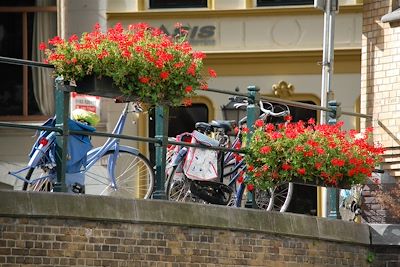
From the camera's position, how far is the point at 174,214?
54.6 feet

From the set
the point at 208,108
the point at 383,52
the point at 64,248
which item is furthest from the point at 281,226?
the point at 208,108

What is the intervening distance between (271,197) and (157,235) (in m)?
3.09

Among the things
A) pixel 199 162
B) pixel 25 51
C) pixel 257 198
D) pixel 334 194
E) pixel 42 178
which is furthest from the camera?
pixel 25 51

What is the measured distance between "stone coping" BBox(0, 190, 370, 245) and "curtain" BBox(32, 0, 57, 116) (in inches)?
516

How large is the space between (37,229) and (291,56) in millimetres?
15909

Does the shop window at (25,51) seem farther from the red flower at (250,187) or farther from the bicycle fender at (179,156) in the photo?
the red flower at (250,187)

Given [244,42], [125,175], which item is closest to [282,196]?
[125,175]

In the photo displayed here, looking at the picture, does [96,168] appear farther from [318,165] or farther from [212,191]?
[318,165]

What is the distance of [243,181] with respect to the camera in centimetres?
1839

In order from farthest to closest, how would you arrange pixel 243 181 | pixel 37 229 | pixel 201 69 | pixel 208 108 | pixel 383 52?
pixel 208 108 < pixel 383 52 < pixel 243 181 < pixel 201 69 < pixel 37 229

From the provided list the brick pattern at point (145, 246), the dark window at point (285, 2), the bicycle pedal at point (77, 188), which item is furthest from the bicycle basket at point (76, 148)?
the dark window at point (285, 2)

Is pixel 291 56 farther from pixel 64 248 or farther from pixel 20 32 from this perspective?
pixel 64 248

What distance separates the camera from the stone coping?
15.5m

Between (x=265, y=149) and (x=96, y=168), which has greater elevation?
(x=265, y=149)
